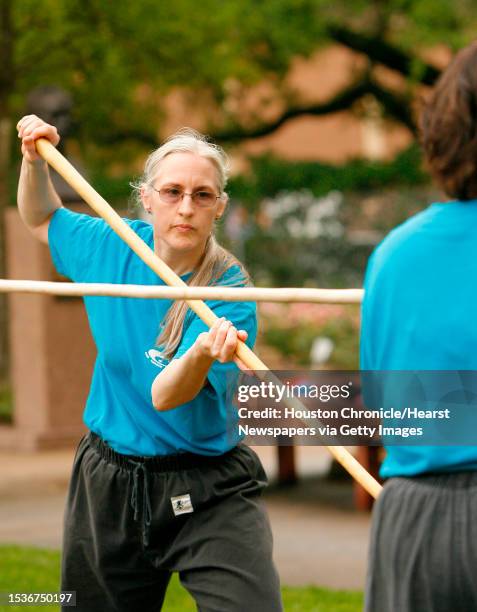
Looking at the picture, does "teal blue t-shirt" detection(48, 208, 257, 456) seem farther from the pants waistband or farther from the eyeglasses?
the eyeglasses

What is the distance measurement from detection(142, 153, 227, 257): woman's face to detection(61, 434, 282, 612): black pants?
0.58 meters

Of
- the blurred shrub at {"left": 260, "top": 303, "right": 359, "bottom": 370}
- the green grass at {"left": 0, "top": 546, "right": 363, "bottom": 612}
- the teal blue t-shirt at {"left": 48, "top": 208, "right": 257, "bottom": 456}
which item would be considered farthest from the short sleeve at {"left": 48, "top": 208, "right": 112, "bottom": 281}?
the blurred shrub at {"left": 260, "top": 303, "right": 359, "bottom": 370}

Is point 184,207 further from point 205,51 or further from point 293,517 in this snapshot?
point 205,51

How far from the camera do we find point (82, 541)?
3.70 m

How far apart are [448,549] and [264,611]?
97 cm

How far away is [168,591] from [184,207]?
9.52 feet

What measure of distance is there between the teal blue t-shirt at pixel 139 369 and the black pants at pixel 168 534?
0.20 ft

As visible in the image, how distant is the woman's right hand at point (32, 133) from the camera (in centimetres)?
373

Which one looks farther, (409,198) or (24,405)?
(409,198)

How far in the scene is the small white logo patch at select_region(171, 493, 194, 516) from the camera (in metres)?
3.53

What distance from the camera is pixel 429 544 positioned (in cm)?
261

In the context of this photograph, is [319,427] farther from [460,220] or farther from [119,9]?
[119,9]

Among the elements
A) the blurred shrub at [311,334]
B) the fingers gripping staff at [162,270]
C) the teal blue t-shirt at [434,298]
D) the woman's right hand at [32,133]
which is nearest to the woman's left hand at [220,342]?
the fingers gripping staff at [162,270]

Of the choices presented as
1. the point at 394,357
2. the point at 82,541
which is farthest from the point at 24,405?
the point at 394,357
